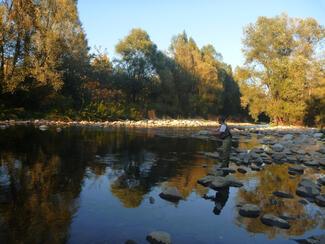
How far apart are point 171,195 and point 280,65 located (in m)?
41.9

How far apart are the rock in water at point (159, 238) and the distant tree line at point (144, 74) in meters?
29.9

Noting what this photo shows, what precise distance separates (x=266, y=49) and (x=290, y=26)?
4.66 m

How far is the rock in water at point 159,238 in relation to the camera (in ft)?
22.2

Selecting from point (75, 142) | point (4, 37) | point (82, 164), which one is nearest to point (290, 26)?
point (4, 37)

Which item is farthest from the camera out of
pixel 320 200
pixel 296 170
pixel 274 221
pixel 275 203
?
pixel 296 170

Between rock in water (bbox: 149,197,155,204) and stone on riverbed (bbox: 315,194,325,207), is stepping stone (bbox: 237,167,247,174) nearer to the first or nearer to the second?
stone on riverbed (bbox: 315,194,325,207)

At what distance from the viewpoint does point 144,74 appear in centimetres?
6203

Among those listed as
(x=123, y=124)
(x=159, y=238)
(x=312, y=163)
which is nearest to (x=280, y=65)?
(x=123, y=124)

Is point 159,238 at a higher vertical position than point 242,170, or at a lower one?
lower

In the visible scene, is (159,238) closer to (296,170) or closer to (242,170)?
(242,170)

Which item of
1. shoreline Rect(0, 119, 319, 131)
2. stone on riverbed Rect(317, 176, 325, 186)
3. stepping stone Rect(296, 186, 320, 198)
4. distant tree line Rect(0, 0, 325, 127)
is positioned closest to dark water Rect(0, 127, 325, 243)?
stepping stone Rect(296, 186, 320, 198)

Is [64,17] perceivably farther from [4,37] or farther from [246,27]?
[246,27]

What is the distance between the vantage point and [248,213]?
892 cm

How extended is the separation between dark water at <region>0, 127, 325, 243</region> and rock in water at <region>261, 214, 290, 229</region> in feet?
0.57
